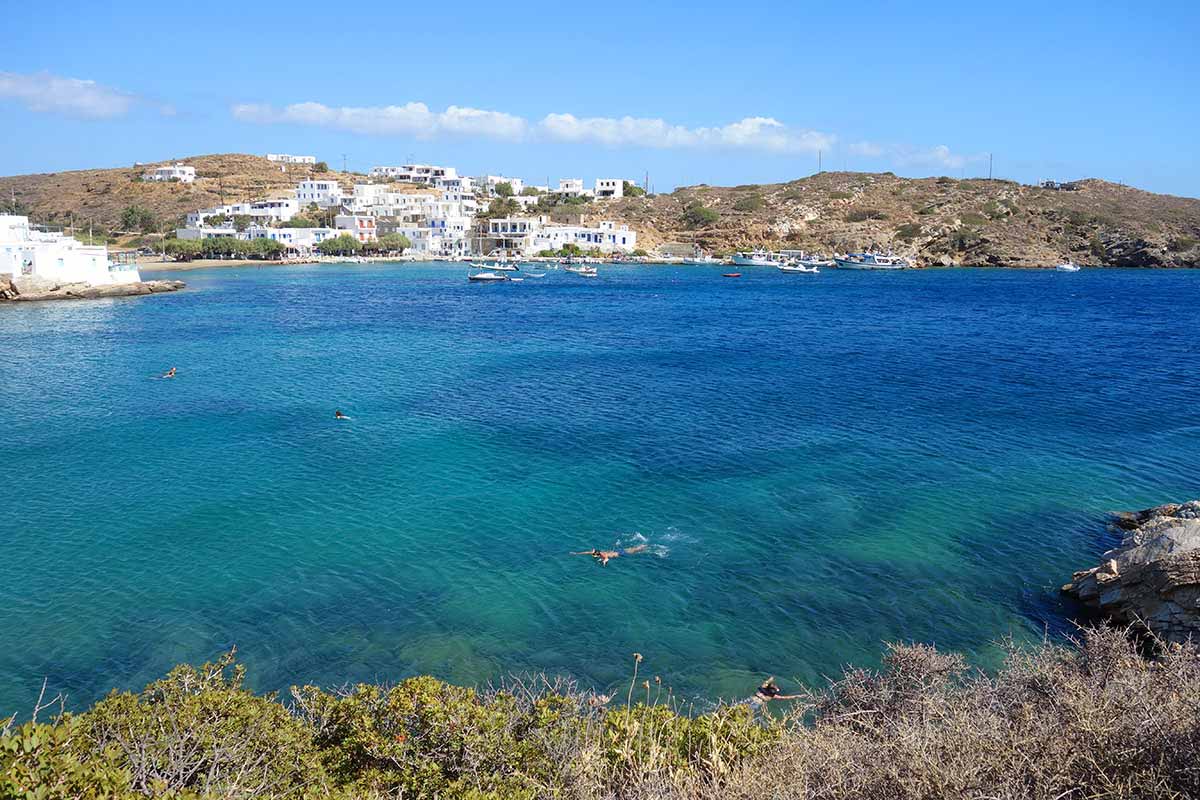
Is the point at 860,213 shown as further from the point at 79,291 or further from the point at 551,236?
the point at 79,291

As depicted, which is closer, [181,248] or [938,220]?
[181,248]

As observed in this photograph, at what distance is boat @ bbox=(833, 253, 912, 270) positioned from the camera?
117 m

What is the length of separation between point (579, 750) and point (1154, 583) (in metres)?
11.3

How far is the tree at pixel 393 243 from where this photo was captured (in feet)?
406

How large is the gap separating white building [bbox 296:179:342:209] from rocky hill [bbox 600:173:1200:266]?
44.3 meters

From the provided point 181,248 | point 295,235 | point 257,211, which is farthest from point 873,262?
point 181,248

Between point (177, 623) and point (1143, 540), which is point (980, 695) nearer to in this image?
point (1143, 540)

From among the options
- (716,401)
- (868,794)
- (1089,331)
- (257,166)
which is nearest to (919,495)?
(716,401)

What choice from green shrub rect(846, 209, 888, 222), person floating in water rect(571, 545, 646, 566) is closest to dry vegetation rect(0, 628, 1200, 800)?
person floating in water rect(571, 545, 646, 566)

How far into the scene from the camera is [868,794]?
7156 millimetres

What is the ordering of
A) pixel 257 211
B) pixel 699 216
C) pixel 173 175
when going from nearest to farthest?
pixel 257 211, pixel 699 216, pixel 173 175

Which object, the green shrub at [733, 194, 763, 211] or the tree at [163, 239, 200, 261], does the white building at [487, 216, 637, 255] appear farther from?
the tree at [163, 239, 200, 261]

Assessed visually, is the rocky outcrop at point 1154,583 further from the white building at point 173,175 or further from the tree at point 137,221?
the white building at point 173,175

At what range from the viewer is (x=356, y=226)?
123 meters
